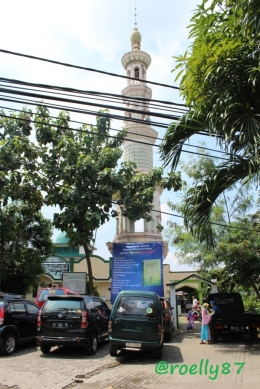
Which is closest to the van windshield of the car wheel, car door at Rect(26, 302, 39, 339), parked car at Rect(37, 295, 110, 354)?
parked car at Rect(37, 295, 110, 354)

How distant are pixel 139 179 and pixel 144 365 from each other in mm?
10031

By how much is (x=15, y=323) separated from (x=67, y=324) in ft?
5.67

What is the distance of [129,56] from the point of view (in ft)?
119

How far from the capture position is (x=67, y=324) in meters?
10.2

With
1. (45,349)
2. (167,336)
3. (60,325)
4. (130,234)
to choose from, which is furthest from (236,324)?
(130,234)

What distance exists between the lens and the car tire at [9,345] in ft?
33.4

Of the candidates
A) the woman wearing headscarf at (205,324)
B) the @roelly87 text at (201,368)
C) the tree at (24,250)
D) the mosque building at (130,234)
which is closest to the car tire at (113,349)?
the @roelly87 text at (201,368)

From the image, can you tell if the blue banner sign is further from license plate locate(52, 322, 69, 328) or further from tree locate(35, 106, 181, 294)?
license plate locate(52, 322, 69, 328)

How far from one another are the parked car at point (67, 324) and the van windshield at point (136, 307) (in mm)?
1061

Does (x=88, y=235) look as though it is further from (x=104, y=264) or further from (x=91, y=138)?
(x=104, y=264)

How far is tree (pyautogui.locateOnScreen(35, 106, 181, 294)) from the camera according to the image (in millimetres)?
16594

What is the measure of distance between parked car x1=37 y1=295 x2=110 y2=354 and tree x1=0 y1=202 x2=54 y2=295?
34.7 ft

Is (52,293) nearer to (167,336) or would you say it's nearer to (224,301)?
(167,336)

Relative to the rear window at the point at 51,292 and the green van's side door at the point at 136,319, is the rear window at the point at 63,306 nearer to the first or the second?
the green van's side door at the point at 136,319
